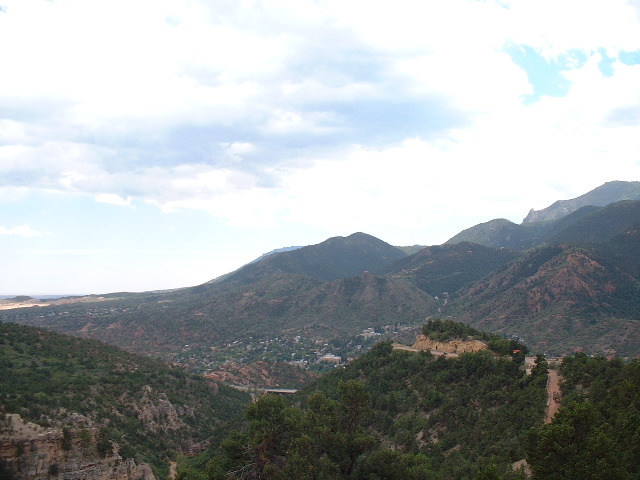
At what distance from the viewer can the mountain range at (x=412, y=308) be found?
9762cm

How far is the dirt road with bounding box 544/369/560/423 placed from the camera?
27.9m

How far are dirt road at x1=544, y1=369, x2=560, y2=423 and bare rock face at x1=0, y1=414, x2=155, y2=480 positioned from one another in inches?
1087

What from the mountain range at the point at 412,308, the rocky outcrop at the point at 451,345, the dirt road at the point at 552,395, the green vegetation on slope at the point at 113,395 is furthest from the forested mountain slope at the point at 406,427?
the mountain range at the point at 412,308

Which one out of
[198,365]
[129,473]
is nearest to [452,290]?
[198,365]

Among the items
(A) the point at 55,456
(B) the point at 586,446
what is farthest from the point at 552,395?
(A) the point at 55,456

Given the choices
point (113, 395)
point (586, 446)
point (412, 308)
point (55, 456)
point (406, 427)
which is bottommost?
point (412, 308)

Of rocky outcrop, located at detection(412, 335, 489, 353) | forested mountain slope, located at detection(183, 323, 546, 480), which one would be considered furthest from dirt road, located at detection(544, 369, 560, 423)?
rocky outcrop, located at detection(412, 335, 489, 353)

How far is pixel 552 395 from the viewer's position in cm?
3053

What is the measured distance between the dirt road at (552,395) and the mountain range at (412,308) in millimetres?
47237

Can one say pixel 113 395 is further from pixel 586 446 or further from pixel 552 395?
pixel 586 446

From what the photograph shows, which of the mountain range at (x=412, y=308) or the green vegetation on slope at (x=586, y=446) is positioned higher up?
the green vegetation on slope at (x=586, y=446)

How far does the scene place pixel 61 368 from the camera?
4609 cm

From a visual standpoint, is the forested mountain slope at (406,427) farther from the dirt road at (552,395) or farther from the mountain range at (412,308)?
the mountain range at (412,308)

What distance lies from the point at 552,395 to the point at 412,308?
120 metres
